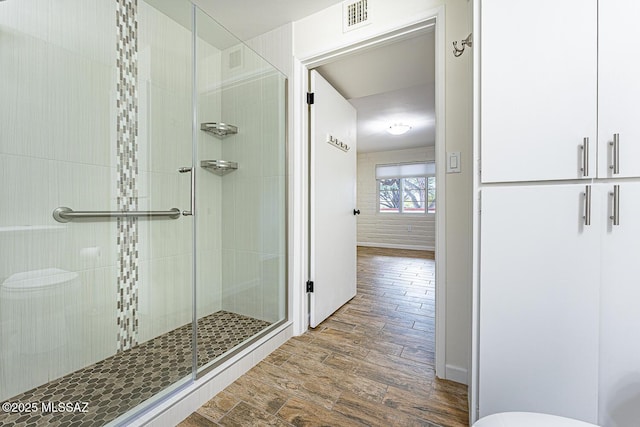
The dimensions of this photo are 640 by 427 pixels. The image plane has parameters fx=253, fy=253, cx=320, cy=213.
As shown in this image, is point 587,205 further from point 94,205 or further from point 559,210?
point 94,205

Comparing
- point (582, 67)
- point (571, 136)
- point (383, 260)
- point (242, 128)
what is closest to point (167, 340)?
point (242, 128)

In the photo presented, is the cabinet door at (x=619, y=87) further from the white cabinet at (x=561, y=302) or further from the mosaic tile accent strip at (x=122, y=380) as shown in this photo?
the mosaic tile accent strip at (x=122, y=380)

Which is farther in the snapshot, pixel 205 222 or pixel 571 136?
pixel 205 222

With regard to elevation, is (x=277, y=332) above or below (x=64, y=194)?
below

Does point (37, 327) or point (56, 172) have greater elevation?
point (56, 172)

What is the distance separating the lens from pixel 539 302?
0.97 meters

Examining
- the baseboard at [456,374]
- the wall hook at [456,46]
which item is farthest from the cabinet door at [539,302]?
the wall hook at [456,46]

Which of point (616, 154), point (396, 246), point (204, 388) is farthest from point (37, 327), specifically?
point (396, 246)

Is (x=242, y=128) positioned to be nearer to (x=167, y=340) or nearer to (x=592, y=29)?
(x=167, y=340)

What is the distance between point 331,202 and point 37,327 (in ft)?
6.43

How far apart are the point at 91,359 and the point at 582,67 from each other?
264 cm

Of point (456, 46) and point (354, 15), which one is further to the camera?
point (354, 15)

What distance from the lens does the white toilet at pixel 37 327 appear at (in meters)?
1.16

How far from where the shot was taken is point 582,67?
92 cm
